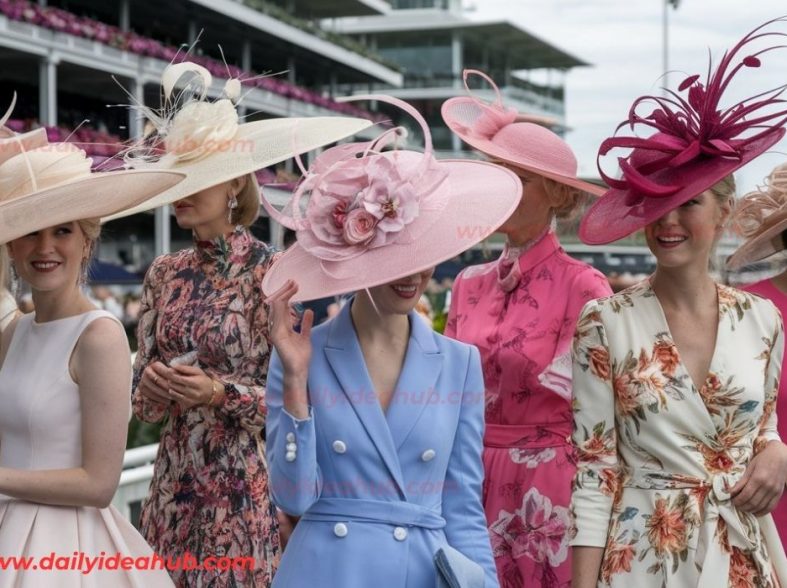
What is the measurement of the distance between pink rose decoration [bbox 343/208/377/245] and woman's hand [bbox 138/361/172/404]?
110cm

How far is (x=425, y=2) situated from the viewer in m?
76.1

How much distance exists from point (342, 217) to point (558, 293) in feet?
4.33

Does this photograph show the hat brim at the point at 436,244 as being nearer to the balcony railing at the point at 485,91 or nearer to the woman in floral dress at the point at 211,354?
the woman in floral dress at the point at 211,354

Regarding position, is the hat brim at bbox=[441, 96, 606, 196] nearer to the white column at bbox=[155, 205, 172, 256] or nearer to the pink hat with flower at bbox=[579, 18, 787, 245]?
the pink hat with flower at bbox=[579, 18, 787, 245]

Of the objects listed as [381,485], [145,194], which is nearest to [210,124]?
[145,194]

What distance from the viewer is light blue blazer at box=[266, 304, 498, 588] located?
271 centimetres

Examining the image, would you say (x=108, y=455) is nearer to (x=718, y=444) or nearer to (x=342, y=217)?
(x=342, y=217)

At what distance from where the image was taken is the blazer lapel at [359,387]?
277cm

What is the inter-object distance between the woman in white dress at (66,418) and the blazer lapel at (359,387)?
53cm

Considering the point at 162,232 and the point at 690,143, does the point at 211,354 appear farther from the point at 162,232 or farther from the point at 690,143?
the point at 162,232

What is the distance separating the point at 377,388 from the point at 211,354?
3.48 ft

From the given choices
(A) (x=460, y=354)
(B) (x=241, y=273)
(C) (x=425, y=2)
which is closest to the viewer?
(A) (x=460, y=354)

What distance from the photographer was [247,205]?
13.1 ft

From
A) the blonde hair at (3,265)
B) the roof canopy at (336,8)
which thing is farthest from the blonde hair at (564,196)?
the roof canopy at (336,8)
